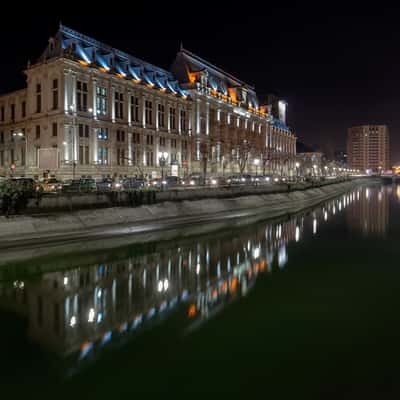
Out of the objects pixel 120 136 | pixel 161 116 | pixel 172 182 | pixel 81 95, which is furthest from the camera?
pixel 161 116

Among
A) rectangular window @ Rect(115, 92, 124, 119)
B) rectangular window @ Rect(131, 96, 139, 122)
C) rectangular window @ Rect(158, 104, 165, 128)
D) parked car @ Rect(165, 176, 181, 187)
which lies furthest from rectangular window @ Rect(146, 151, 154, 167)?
parked car @ Rect(165, 176, 181, 187)

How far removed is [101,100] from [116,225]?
3868 cm

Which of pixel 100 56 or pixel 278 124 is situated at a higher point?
pixel 278 124

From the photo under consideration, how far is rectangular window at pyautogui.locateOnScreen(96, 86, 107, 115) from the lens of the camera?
62.6 metres

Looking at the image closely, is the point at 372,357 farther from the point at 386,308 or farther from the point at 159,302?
the point at 159,302

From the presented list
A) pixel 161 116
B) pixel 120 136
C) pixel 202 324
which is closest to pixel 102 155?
pixel 120 136

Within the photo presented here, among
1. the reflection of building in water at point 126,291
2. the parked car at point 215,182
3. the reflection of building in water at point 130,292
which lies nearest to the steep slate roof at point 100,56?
the parked car at point 215,182

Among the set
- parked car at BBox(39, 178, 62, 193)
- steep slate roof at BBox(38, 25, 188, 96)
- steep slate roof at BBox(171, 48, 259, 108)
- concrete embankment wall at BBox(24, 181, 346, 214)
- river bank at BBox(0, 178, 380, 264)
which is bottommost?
river bank at BBox(0, 178, 380, 264)

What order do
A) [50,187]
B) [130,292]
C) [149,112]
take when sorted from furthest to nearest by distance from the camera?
[149,112]
[50,187]
[130,292]

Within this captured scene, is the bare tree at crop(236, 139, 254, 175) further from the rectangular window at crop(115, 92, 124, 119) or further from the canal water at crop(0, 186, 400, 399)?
the canal water at crop(0, 186, 400, 399)

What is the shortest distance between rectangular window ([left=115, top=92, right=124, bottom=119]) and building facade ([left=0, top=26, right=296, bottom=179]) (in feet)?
0.54

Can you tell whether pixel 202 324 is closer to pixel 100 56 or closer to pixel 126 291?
pixel 126 291

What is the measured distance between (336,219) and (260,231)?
44.9ft

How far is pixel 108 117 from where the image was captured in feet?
212
